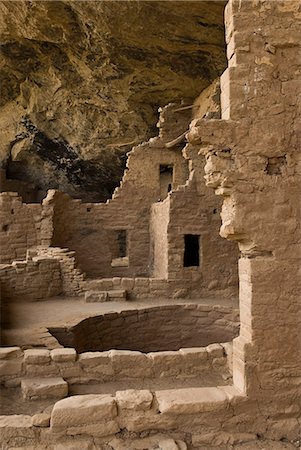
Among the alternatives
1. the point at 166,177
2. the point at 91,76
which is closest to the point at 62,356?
the point at 166,177

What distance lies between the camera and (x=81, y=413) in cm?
386

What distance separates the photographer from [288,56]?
427cm

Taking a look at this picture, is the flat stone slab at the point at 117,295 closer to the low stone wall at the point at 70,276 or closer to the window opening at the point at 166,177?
the low stone wall at the point at 70,276

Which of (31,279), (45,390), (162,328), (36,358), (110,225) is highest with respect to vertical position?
(110,225)

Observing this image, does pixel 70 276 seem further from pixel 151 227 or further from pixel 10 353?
pixel 10 353

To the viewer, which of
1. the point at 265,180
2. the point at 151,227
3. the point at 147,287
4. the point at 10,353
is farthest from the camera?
the point at 151,227

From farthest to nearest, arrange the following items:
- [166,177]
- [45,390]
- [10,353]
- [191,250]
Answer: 1. [166,177]
2. [191,250]
3. [10,353]
4. [45,390]

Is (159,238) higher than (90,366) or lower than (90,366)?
higher

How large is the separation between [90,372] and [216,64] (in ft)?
33.5

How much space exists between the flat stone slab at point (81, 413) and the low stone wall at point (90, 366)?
95 centimetres

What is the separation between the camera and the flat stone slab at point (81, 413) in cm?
381

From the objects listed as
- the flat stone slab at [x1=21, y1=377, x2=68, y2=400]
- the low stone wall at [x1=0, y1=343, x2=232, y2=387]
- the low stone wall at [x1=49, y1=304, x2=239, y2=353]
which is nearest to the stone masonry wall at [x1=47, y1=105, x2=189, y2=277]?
the low stone wall at [x1=49, y1=304, x2=239, y2=353]

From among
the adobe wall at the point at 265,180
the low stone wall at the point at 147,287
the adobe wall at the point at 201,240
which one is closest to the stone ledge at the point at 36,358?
the adobe wall at the point at 265,180

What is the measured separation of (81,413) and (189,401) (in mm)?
1067
